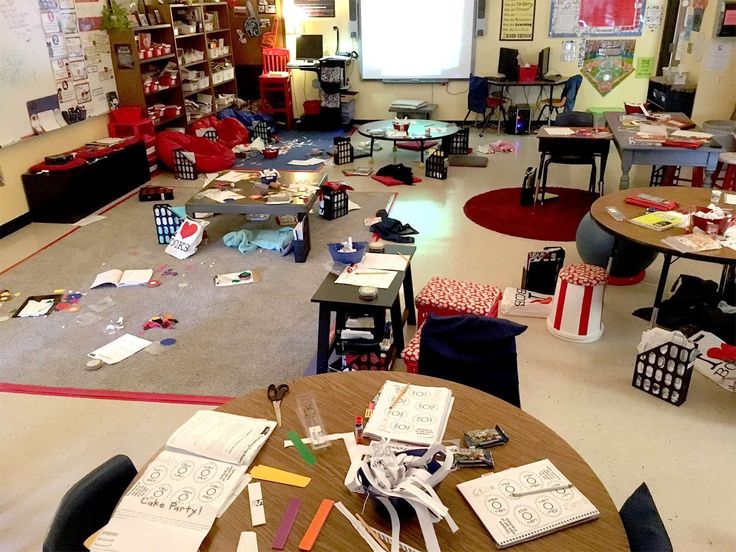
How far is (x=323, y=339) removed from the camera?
2709 mm

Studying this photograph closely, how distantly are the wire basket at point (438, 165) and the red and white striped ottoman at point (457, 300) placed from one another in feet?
10.7

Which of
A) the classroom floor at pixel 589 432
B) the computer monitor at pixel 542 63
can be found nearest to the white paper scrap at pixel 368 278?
the classroom floor at pixel 589 432

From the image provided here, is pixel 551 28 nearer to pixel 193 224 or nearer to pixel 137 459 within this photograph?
pixel 193 224

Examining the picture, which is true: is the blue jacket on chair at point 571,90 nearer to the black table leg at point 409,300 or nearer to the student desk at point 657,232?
the student desk at point 657,232

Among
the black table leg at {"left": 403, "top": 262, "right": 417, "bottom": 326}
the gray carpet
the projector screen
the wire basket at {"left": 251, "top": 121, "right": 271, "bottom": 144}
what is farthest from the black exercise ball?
the projector screen

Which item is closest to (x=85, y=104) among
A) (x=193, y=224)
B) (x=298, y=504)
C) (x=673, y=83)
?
(x=193, y=224)

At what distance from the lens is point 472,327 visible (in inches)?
81.3

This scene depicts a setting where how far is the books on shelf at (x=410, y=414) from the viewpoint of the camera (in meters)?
1.53

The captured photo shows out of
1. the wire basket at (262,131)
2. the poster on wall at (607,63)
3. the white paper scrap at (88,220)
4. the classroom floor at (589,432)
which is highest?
the poster on wall at (607,63)

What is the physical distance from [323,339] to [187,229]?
6.78 feet

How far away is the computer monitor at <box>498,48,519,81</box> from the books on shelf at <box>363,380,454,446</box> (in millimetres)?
6956

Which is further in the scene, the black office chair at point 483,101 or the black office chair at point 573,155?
the black office chair at point 483,101

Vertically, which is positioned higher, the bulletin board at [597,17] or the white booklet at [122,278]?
the bulletin board at [597,17]

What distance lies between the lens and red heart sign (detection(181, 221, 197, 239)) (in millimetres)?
4309
